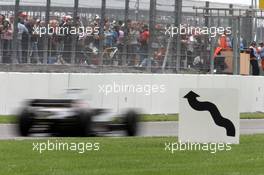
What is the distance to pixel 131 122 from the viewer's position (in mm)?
15242

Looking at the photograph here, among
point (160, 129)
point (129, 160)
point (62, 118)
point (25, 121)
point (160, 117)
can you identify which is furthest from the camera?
point (160, 117)

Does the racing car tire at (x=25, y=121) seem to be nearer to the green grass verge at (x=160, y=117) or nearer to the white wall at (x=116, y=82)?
the white wall at (x=116, y=82)

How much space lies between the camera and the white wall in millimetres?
21250

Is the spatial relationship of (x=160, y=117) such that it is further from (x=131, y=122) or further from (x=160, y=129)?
(x=131, y=122)

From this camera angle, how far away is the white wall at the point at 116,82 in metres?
21.2

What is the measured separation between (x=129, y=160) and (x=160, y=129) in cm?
699

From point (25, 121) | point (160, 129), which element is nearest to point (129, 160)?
point (25, 121)

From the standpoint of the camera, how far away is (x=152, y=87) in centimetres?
2348

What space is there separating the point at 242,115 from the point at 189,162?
13010 mm

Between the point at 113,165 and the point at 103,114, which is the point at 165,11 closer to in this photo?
the point at 103,114

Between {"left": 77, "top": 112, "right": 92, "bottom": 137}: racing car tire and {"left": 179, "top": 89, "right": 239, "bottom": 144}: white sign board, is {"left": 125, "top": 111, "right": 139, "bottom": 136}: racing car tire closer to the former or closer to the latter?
{"left": 77, "top": 112, "right": 92, "bottom": 137}: racing car tire

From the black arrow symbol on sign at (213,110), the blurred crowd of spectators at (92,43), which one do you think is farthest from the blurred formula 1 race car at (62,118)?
the blurred crowd of spectators at (92,43)

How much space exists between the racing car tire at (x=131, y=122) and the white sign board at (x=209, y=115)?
1482mm

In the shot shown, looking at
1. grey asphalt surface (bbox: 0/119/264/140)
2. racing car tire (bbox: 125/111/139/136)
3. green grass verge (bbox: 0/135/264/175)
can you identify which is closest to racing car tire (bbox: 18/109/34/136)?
green grass verge (bbox: 0/135/264/175)
